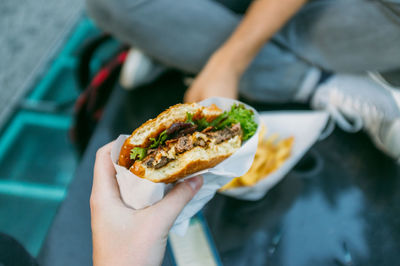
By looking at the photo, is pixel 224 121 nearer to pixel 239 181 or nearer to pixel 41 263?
pixel 239 181

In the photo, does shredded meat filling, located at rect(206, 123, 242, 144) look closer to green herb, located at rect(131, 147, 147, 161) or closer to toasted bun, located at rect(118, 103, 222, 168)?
toasted bun, located at rect(118, 103, 222, 168)

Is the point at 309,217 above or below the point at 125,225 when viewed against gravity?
below

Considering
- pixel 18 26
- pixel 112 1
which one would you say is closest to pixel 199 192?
pixel 112 1

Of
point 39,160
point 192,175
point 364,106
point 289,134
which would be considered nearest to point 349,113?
point 364,106

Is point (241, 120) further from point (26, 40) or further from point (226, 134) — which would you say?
point (26, 40)

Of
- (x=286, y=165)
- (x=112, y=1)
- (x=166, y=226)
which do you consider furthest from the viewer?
(x=112, y=1)

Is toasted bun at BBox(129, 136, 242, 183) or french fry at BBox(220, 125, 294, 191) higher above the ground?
toasted bun at BBox(129, 136, 242, 183)

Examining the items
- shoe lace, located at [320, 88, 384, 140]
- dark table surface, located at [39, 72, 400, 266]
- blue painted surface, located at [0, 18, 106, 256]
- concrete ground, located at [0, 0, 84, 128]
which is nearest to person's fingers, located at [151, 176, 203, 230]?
dark table surface, located at [39, 72, 400, 266]
